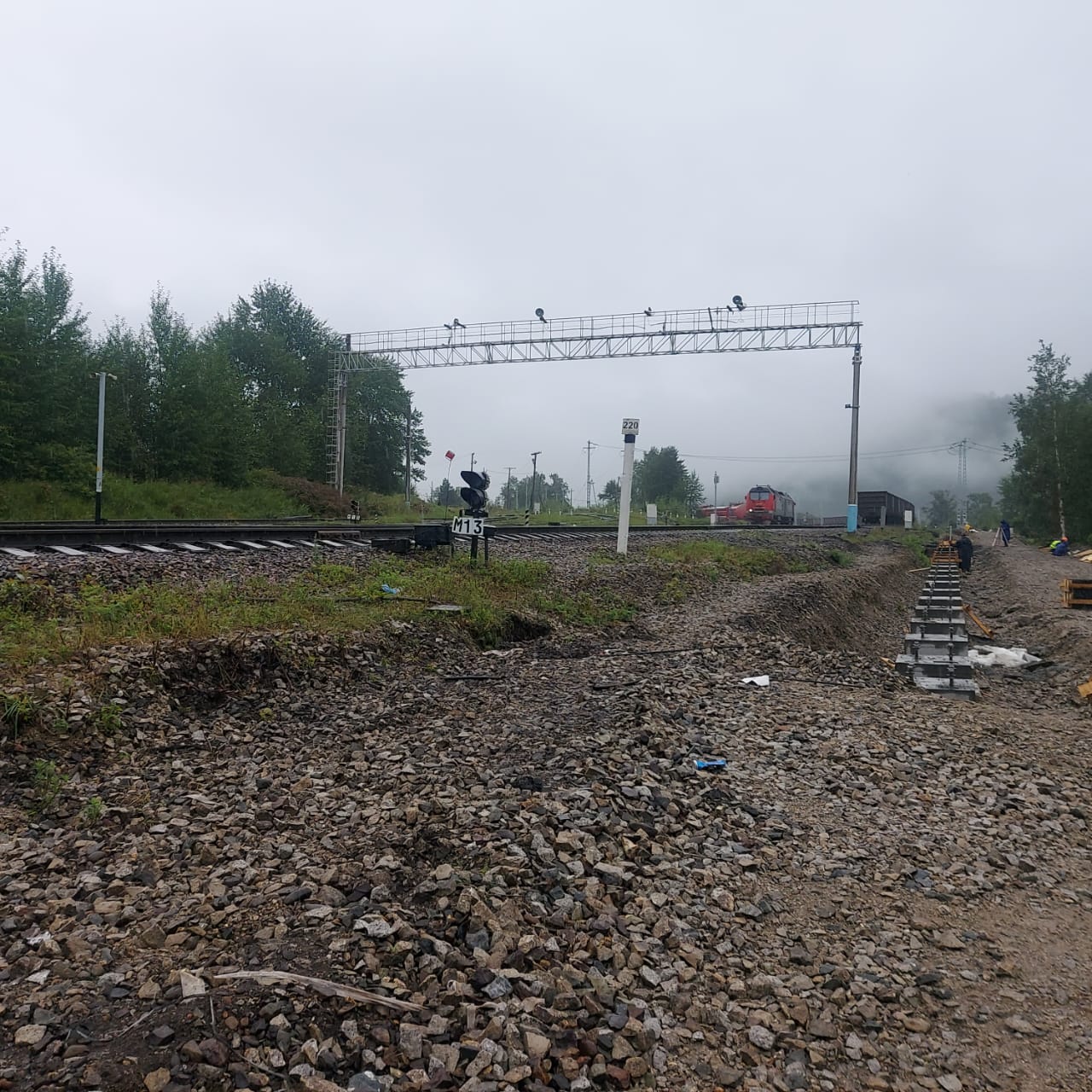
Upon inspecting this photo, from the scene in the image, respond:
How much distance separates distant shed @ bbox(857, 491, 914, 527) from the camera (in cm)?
5566

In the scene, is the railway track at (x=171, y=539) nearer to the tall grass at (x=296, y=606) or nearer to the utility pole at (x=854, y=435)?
the tall grass at (x=296, y=606)

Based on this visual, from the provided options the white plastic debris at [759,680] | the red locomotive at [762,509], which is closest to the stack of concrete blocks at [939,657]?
the white plastic debris at [759,680]

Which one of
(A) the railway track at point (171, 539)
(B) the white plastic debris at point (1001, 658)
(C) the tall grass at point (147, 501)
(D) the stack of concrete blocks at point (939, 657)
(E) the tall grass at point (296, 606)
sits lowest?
(B) the white plastic debris at point (1001, 658)

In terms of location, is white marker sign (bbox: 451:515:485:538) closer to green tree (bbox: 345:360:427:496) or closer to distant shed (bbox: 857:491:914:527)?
green tree (bbox: 345:360:427:496)

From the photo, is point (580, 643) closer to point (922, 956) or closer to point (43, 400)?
point (922, 956)

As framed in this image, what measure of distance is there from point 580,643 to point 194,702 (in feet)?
15.8

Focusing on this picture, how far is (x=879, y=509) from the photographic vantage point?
56312 millimetres

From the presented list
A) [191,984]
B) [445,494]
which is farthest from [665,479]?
[191,984]

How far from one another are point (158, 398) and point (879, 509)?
4902 centimetres

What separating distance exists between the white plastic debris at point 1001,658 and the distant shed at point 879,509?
144 feet

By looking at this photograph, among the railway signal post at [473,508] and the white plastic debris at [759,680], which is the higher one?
the railway signal post at [473,508]

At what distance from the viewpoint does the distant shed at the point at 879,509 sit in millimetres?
55656

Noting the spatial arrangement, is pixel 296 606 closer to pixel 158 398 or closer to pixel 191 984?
pixel 191 984

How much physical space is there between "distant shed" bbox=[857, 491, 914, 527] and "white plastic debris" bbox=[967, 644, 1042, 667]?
144ft
